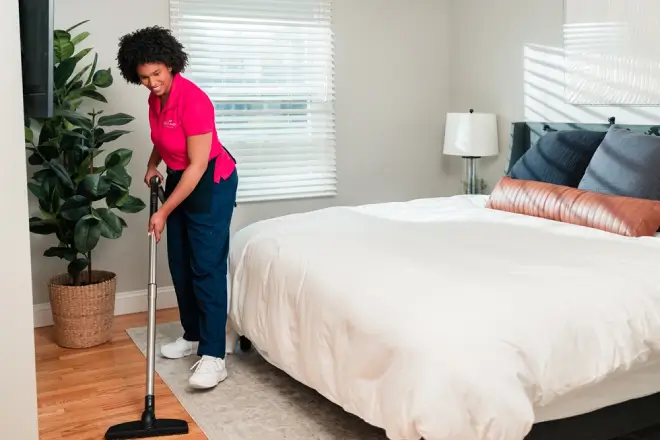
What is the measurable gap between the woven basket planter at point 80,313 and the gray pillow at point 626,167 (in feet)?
7.82

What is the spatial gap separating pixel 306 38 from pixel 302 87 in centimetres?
30

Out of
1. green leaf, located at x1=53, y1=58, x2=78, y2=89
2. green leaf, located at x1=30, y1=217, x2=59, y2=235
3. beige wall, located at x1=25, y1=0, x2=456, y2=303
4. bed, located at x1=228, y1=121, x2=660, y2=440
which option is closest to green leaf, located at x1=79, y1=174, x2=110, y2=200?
green leaf, located at x1=30, y1=217, x2=59, y2=235

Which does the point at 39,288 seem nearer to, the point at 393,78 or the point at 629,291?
the point at 393,78

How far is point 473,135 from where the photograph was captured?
4477mm

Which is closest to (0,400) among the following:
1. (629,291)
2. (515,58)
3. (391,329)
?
(391,329)

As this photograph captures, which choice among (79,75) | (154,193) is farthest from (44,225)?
(154,193)

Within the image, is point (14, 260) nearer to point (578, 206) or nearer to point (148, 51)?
point (148, 51)

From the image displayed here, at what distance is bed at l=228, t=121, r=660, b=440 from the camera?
189 cm

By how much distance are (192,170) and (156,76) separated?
39 centimetres

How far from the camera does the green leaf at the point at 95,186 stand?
3451mm

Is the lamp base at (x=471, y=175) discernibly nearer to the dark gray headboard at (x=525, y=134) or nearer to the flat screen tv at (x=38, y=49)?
the dark gray headboard at (x=525, y=134)

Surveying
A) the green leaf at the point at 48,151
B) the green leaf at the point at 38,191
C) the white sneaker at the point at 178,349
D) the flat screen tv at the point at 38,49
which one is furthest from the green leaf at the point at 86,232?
the flat screen tv at the point at 38,49

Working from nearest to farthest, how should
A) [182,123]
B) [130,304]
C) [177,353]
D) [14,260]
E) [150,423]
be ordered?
[14,260], [150,423], [182,123], [177,353], [130,304]

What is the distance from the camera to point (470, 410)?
73.2 inches
